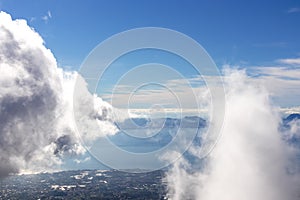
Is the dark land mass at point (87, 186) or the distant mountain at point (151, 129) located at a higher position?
the distant mountain at point (151, 129)

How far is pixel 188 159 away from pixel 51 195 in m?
38.3

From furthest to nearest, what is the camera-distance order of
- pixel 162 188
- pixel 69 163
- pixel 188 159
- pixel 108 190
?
pixel 69 163, pixel 108 190, pixel 162 188, pixel 188 159

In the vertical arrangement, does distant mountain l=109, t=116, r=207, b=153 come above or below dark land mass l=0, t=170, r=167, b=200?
above

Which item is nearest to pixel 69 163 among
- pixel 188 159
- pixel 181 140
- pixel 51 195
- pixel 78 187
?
pixel 78 187

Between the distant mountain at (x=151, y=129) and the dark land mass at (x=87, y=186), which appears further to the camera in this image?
the dark land mass at (x=87, y=186)

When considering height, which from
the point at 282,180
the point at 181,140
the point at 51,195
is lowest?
the point at 51,195

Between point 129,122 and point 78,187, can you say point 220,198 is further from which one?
point 78,187

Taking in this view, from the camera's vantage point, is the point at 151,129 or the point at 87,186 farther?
the point at 87,186

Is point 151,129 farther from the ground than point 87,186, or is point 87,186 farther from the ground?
point 151,129

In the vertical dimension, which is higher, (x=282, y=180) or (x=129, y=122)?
(x=129, y=122)

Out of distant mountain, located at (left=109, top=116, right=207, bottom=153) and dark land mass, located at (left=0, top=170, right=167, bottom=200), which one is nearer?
distant mountain, located at (left=109, top=116, right=207, bottom=153)

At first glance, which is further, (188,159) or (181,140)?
(188,159)

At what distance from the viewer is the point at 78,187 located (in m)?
97.6

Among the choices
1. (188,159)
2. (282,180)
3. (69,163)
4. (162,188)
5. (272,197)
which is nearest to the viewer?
(272,197)
